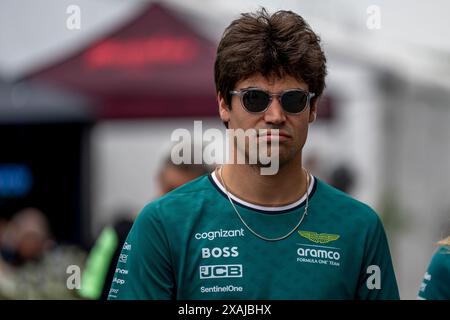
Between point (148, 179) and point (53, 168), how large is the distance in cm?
142

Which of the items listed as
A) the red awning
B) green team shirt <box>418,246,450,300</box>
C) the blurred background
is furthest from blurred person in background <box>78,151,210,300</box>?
the red awning

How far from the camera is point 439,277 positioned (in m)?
3.63

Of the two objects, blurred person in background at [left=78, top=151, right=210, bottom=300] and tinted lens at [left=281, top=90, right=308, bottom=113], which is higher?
tinted lens at [left=281, top=90, right=308, bottom=113]

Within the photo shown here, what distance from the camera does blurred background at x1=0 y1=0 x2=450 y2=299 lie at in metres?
9.28

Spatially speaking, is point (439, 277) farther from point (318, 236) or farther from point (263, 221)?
point (263, 221)

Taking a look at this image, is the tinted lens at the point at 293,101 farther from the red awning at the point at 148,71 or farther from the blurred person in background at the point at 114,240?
the red awning at the point at 148,71

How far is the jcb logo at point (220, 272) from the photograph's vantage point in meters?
2.98

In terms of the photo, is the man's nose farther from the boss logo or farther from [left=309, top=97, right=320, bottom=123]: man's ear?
the boss logo

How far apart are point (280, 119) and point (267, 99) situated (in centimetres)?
8

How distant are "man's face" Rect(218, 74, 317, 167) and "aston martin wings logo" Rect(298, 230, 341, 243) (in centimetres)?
23

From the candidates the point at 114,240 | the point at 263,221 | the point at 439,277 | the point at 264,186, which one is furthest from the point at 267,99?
the point at 114,240

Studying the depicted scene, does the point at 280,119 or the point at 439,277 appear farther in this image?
the point at 439,277

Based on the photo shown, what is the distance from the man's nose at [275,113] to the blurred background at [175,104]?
13.4 ft

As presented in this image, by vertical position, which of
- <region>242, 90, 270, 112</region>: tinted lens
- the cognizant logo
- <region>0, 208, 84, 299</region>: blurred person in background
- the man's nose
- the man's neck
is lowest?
<region>0, 208, 84, 299</region>: blurred person in background
